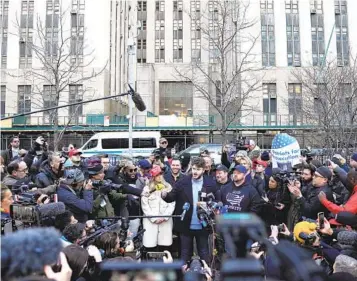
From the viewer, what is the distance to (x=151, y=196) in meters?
5.76

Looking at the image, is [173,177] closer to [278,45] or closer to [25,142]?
[25,142]

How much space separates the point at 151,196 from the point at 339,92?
16164 millimetres

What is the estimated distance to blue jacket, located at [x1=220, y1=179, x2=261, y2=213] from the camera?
192 inches

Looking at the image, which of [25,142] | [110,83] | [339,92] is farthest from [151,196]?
[110,83]

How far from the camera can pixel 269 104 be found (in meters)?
41.1

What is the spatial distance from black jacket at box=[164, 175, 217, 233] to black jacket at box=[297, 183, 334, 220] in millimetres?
1227

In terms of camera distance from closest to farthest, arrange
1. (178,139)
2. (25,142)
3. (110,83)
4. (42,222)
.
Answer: (42,222), (25,142), (178,139), (110,83)

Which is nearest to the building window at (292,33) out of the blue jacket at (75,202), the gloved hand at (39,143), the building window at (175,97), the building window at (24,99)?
the building window at (175,97)

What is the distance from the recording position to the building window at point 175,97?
47.3m

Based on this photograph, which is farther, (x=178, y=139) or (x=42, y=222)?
(x=178, y=139)

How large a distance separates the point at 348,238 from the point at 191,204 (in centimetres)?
240

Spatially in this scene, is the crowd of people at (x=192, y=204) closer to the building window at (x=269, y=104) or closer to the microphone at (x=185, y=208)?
the microphone at (x=185, y=208)

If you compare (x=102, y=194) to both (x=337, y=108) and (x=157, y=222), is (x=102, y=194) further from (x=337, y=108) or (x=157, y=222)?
(x=337, y=108)

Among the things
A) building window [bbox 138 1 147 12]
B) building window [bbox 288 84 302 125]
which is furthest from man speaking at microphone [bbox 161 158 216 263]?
building window [bbox 138 1 147 12]
